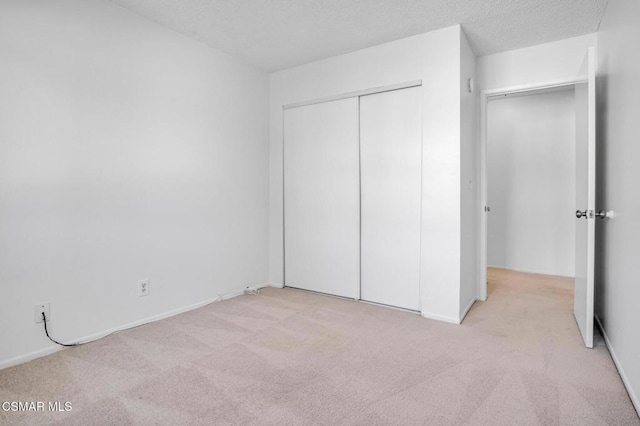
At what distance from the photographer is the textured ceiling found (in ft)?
8.29

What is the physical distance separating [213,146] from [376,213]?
5.40 ft

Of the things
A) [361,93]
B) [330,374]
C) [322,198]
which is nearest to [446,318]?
[330,374]

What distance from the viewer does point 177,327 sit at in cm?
272

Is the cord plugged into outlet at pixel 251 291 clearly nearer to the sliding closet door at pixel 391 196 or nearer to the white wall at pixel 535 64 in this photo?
the sliding closet door at pixel 391 196

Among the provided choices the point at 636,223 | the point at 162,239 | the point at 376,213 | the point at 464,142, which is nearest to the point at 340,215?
the point at 376,213

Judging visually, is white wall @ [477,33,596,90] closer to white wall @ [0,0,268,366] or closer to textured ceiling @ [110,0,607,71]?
textured ceiling @ [110,0,607,71]

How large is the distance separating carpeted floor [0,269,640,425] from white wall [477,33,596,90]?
2134mm

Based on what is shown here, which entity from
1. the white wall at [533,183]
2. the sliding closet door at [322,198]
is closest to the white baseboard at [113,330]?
the sliding closet door at [322,198]

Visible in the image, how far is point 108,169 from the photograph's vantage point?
252cm

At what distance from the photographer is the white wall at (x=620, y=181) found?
1727 mm

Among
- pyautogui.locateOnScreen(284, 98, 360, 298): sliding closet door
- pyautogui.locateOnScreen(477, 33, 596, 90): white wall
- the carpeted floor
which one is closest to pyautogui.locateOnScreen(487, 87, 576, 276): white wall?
pyautogui.locateOnScreen(477, 33, 596, 90): white wall

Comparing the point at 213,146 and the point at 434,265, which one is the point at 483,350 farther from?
the point at 213,146

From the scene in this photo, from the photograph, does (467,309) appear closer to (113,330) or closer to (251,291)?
(251,291)

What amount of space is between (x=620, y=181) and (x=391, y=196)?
5.34ft
